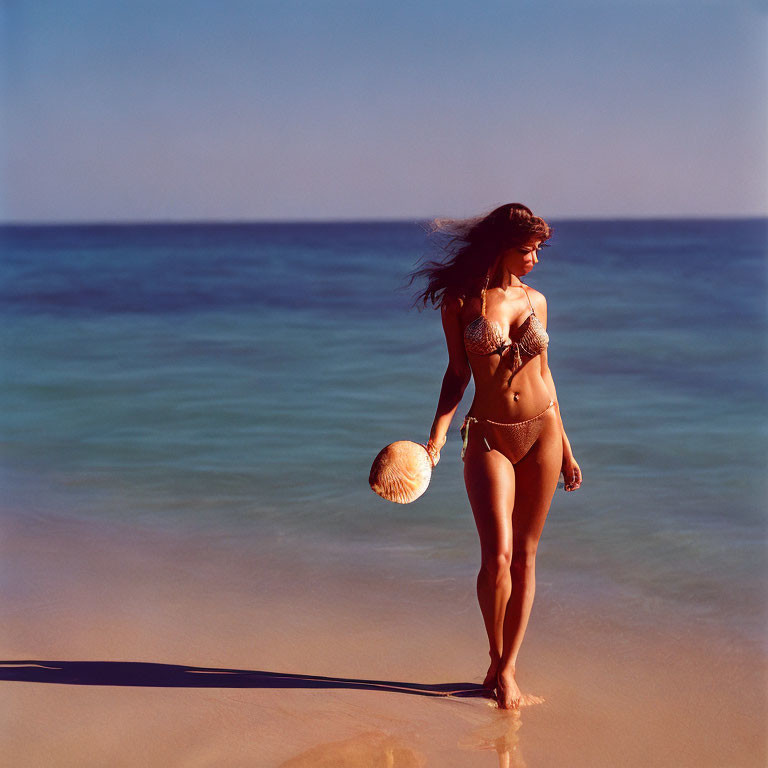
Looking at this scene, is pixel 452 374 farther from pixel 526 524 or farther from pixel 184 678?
pixel 184 678

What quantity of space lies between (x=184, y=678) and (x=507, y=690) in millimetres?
1196

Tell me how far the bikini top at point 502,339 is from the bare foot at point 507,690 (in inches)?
42.5

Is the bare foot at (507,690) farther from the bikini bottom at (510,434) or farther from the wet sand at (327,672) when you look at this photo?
the bikini bottom at (510,434)

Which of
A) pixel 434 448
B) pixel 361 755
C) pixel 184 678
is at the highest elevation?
pixel 434 448

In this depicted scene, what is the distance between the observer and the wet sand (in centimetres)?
353

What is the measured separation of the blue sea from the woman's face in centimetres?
39

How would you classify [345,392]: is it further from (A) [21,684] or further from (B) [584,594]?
(A) [21,684]

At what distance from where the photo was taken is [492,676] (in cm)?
390

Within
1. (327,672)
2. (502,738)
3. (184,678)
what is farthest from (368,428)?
(502,738)

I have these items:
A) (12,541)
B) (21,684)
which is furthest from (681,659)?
(12,541)

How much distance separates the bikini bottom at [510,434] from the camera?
377 cm

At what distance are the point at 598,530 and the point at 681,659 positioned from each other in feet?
5.30

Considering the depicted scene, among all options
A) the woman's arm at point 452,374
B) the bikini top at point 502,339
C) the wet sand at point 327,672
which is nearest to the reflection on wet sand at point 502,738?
the wet sand at point 327,672

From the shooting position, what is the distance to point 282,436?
8336 mm
